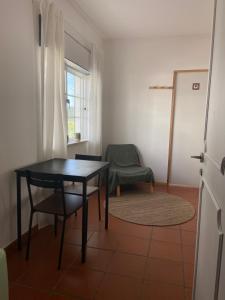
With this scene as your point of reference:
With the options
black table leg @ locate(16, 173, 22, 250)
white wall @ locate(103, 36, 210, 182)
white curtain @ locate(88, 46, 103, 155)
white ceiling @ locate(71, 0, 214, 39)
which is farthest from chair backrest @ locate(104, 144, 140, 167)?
black table leg @ locate(16, 173, 22, 250)

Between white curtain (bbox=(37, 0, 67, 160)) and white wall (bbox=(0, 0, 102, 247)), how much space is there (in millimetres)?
90

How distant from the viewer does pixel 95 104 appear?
3.95 metres

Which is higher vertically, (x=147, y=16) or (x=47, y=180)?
(x=147, y=16)

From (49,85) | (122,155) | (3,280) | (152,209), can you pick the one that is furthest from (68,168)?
(122,155)

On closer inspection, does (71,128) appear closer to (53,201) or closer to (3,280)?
(53,201)

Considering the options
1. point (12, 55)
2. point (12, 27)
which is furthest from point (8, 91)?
point (12, 27)

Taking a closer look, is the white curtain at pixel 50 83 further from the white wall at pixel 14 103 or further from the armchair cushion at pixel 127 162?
the armchair cushion at pixel 127 162

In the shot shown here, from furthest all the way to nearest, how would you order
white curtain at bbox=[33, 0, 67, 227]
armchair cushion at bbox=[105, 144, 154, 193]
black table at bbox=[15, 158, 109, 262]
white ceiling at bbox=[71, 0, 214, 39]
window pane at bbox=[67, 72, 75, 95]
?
armchair cushion at bbox=[105, 144, 154, 193] < window pane at bbox=[67, 72, 75, 95] < white ceiling at bbox=[71, 0, 214, 39] < white curtain at bbox=[33, 0, 67, 227] < black table at bbox=[15, 158, 109, 262]

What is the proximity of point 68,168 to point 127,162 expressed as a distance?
2161 mm

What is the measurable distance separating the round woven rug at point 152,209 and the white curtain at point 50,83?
1196 millimetres

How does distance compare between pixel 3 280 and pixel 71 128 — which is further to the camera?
pixel 71 128

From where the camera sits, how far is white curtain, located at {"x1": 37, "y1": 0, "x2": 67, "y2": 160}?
95.5 inches

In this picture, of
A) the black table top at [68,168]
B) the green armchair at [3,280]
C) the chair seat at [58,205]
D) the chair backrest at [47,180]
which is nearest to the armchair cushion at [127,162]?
the black table top at [68,168]

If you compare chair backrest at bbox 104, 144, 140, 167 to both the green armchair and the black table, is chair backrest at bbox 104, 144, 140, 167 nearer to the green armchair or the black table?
the black table
